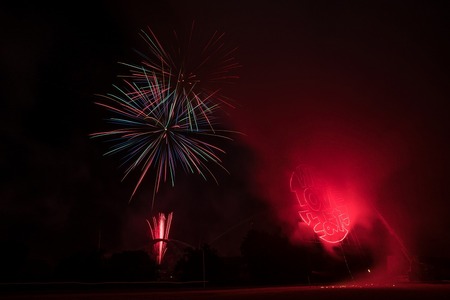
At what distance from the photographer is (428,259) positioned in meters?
44.0

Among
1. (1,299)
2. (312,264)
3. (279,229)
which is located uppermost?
(279,229)

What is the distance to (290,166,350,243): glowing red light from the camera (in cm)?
2877

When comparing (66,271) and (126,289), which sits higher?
(66,271)

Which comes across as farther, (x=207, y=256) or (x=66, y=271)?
(x=207, y=256)

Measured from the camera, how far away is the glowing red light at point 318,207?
28766 mm

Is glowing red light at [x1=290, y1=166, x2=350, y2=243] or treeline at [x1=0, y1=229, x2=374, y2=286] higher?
glowing red light at [x1=290, y1=166, x2=350, y2=243]

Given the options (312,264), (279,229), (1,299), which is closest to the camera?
(1,299)

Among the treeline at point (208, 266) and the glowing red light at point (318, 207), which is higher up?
the glowing red light at point (318, 207)

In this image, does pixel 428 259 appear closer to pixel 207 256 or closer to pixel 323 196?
pixel 323 196

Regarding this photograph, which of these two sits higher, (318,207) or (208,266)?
(318,207)

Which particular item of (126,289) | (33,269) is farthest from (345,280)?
(33,269)

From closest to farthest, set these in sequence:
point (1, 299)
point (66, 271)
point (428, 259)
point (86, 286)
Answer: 1. point (1, 299)
2. point (86, 286)
3. point (66, 271)
4. point (428, 259)

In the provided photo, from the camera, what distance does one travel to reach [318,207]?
29.7 meters

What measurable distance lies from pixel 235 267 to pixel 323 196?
10.1 meters
